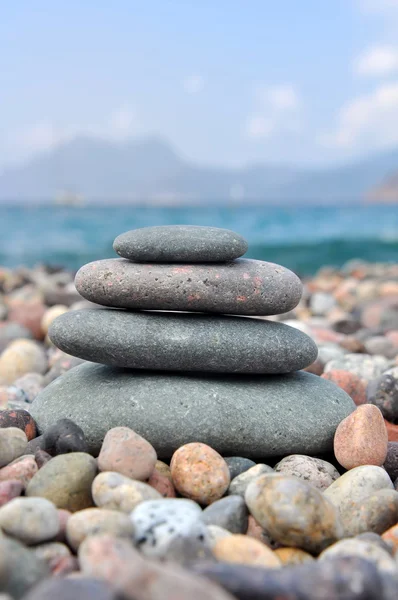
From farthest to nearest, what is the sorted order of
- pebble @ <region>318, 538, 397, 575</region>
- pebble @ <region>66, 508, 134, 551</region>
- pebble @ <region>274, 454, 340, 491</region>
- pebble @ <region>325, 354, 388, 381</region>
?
pebble @ <region>325, 354, 388, 381</region>
pebble @ <region>274, 454, 340, 491</region>
pebble @ <region>66, 508, 134, 551</region>
pebble @ <region>318, 538, 397, 575</region>

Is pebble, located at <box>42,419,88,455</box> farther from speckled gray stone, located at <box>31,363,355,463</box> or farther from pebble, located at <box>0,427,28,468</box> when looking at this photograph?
speckled gray stone, located at <box>31,363,355,463</box>

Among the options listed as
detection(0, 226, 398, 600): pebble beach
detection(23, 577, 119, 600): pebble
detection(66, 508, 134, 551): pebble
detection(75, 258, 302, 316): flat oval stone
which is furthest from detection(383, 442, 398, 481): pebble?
detection(23, 577, 119, 600): pebble

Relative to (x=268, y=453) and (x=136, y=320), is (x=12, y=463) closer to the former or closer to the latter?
(x=136, y=320)

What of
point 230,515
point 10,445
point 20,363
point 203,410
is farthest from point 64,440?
point 20,363

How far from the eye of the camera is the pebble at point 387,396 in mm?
4809

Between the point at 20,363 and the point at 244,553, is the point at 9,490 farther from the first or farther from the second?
the point at 20,363

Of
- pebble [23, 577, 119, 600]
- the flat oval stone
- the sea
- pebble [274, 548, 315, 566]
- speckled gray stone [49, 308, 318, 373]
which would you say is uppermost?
the flat oval stone

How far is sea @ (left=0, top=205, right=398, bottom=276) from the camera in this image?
2647 cm

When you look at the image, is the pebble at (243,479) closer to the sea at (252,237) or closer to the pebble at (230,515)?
the pebble at (230,515)

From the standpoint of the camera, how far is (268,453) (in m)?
4.05

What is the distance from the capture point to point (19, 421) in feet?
13.5

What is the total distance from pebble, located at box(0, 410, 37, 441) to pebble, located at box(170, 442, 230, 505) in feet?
3.62

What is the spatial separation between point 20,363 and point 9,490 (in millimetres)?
3533

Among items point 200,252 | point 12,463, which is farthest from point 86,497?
point 200,252
